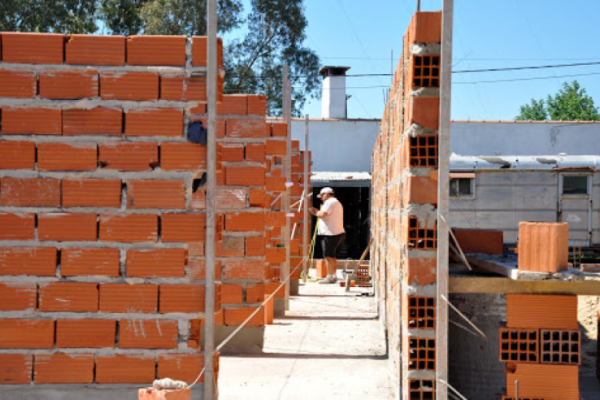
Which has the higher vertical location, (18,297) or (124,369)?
(18,297)

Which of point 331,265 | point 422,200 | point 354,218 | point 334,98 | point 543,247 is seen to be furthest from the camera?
point 334,98

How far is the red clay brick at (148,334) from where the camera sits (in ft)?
15.4

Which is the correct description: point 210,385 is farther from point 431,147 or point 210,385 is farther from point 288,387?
point 431,147

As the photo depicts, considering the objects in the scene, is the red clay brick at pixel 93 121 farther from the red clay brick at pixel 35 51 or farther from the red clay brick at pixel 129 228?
the red clay brick at pixel 129 228

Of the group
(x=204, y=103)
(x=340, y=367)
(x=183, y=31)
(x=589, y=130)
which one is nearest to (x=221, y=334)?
(x=340, y=367)

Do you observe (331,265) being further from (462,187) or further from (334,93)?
(334,93)

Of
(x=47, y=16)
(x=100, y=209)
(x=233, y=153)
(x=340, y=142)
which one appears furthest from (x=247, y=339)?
(x=47, y=16)

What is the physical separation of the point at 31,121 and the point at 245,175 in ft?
10.0

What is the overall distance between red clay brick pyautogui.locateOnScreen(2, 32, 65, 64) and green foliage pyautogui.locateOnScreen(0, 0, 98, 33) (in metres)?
26.9

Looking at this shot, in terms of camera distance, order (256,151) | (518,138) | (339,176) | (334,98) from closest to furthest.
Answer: (256,151) < (339,176) < (518,138) < (334,98)

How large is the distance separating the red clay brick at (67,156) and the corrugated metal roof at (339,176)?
18248mm

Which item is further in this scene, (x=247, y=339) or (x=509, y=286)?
(x=247, y=339)

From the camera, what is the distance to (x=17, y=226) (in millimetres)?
4719

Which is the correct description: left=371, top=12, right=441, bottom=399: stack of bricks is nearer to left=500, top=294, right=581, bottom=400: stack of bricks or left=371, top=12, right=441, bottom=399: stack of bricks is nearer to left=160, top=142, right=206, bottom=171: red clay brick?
left=500, top=294, right=581, bottom=400: stack of bricks
